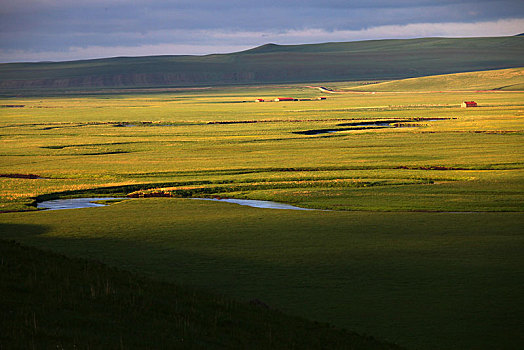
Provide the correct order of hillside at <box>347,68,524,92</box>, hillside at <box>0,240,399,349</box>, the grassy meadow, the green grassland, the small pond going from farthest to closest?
hillside at <box>347,68,524,92</box> → the small pond → the grassy meadow → the green grassland → hillside at <box>0,240,399,349</box>

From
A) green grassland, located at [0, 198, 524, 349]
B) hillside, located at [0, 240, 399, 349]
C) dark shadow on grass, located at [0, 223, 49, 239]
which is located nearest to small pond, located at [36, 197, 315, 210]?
green grassland, located at [0, 198, 524, 349]

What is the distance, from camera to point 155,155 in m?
55.7

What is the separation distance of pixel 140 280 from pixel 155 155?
124ft

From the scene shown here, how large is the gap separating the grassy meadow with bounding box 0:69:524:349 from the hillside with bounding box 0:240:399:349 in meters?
1.65

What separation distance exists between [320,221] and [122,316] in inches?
634

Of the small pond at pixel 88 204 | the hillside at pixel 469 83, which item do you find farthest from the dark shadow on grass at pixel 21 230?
the hillside at pixel 469 83

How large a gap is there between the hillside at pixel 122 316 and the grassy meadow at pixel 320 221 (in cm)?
165

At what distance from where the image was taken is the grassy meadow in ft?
61.1

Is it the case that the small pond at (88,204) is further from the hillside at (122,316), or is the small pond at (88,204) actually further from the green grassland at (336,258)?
the hillside at (122,316)

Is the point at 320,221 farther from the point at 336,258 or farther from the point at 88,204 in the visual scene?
the point at 88,204

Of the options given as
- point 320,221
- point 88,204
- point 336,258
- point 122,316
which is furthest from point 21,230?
point 122,316

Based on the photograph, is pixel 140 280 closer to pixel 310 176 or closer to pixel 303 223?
pixel 303 223

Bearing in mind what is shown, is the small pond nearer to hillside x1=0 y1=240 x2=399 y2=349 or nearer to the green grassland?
the green grassland

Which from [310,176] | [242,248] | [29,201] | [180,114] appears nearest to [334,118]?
[180,114]
